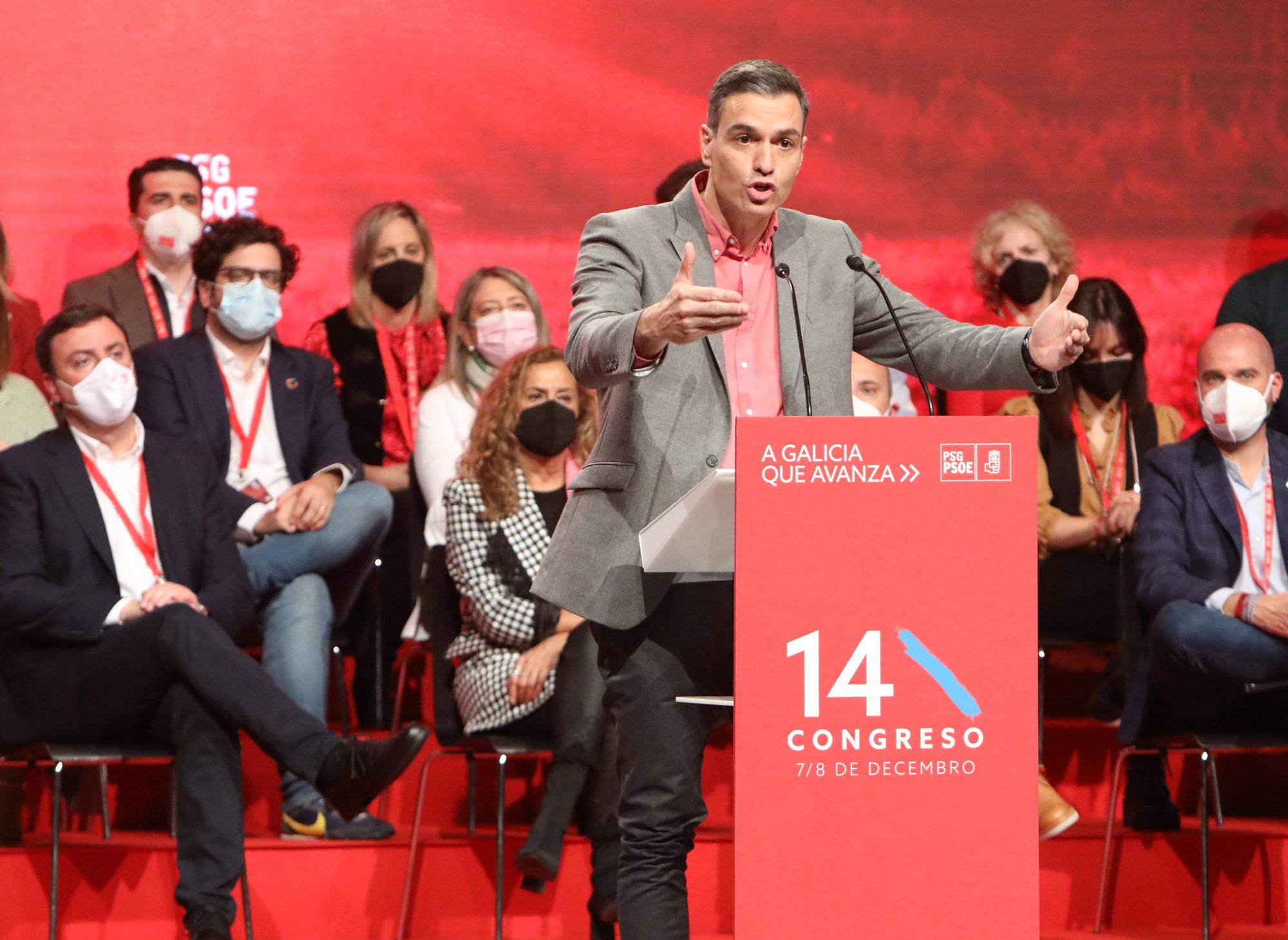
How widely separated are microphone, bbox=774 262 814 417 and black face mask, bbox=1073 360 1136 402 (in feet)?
8.13

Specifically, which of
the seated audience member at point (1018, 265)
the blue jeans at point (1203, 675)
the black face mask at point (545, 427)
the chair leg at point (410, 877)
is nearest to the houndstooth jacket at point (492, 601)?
the black face mask at point (545, 427)

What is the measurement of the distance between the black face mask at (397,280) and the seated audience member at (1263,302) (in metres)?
2.50

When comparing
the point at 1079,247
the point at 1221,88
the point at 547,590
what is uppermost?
the point at 1221,88

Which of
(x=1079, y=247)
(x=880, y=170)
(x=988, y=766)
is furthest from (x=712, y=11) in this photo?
(x=988, y=766)

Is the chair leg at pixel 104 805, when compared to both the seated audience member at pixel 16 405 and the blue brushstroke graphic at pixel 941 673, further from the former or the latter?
the blue brushstroke graphic at pixel 941 673

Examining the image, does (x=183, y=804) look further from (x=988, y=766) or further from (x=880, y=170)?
(x=880, y=170)

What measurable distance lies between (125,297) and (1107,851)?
3.20m

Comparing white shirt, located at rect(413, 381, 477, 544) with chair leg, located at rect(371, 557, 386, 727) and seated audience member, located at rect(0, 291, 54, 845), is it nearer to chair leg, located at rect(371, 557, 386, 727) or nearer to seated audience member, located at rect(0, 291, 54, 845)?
chair leg, located at rect(371, 557, 386, 727)

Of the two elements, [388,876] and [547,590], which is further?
[388,876]

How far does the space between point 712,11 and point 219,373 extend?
2.38 m

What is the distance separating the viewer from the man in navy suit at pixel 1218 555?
12.4ft

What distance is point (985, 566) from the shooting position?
208 centimetres

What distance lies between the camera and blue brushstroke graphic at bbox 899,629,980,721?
2.05m

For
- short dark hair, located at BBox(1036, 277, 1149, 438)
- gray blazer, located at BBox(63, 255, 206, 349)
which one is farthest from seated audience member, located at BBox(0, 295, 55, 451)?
short dark hair, located at BBox(1036, 277, 1149, 438)
